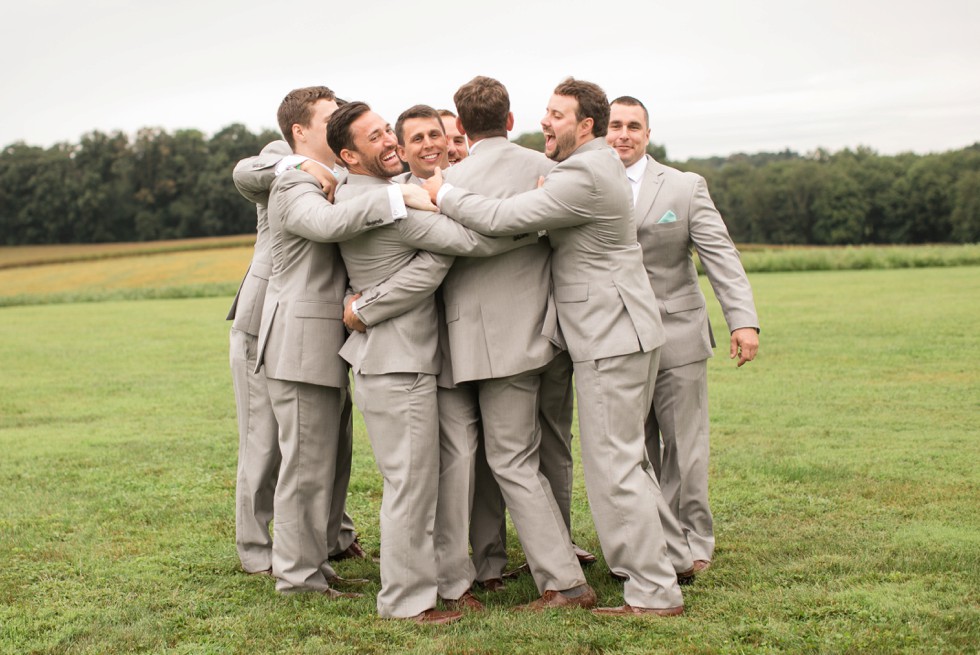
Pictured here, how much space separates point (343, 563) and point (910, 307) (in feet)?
59.6

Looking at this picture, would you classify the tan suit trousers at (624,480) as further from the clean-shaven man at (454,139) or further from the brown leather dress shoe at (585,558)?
the clean-shaven man at (454,139)

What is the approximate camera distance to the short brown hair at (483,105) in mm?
4891

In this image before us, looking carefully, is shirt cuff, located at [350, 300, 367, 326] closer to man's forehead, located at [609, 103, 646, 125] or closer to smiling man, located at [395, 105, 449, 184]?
smiling man, located at [395, 105, 449, 184]

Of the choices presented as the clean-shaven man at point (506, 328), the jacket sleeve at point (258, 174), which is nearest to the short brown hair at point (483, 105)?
the clean-shaven man at point (506, 328)

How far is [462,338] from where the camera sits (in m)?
4.99

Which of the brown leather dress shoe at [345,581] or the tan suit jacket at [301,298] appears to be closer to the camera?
the tan suit jacket at [301,298]

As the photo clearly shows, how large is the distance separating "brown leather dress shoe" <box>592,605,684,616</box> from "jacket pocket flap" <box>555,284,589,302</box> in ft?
5.01

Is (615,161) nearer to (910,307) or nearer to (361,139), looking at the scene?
(361,139)

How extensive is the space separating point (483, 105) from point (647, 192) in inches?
53.3

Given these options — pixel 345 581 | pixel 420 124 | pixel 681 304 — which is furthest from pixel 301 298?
pixel 681 304

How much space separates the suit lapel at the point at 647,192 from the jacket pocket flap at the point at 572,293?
0.93m

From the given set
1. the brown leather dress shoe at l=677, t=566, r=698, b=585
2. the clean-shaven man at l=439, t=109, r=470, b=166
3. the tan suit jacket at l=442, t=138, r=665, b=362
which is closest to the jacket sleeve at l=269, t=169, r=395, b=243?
the tan suit jacket at l=442, t=138, r=665, b=362

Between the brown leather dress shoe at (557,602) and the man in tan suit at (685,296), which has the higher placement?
the man in tan suit at (685,296)

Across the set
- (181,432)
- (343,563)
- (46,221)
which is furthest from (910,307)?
(46,221)
